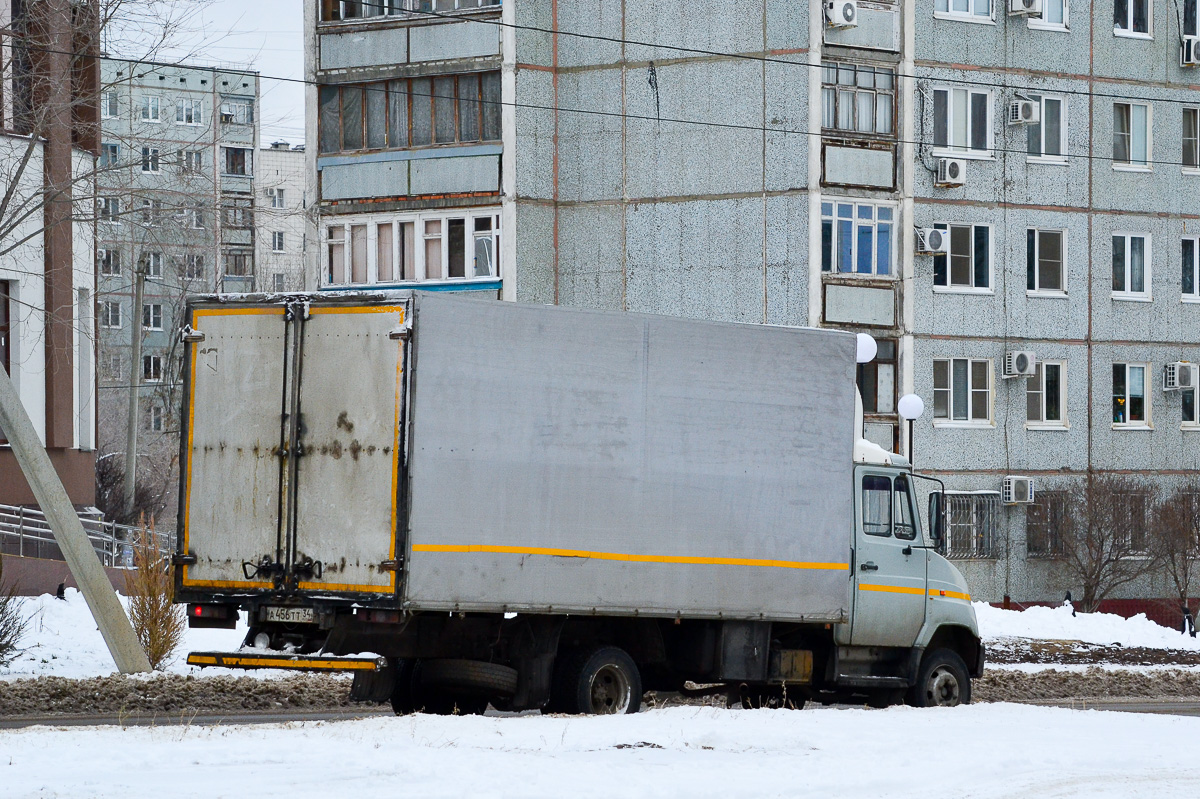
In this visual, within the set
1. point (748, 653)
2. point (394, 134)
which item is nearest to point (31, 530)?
point (394, 134)

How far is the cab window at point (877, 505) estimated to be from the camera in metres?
16.4

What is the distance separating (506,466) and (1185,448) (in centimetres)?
3476

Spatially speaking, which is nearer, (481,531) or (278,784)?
(278,784)

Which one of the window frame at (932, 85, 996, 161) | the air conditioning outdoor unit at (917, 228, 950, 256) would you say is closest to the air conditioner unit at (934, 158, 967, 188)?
the window frame at (932, 85, 996, 161)

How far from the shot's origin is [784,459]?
50.9ft

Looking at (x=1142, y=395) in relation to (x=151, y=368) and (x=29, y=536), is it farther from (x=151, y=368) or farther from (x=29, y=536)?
(x=151, y=368)

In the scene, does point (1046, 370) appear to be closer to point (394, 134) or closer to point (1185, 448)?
point (1185, 448)

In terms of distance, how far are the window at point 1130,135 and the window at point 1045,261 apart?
2676 mm

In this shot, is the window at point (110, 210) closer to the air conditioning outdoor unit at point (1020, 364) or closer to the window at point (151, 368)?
the air conditioning outdoor unit at point (1020, 364)

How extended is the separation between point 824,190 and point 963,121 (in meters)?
4.39

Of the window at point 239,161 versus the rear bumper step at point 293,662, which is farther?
the window at point 239,161

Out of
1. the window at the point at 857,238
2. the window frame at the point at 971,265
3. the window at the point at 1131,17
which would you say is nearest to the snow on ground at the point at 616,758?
the window at the point at 857,238

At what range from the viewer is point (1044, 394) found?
142 feet

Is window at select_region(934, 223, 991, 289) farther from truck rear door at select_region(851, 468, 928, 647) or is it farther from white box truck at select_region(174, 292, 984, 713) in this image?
white box truck at select_region(174, 292, 984, 713)
